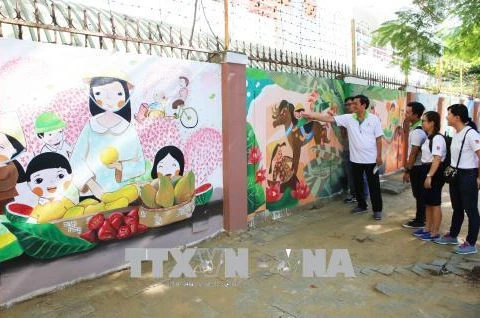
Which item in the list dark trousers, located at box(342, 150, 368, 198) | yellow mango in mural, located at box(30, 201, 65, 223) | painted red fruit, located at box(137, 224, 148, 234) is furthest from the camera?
dark trousers, located at box(342, 150, 368, 198)

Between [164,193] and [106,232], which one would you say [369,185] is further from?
[106,232]

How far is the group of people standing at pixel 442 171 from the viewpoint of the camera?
4.05 m

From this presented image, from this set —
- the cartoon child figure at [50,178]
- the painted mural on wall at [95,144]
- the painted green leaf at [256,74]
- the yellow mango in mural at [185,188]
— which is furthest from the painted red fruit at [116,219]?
the painted green leaf at [256,74]

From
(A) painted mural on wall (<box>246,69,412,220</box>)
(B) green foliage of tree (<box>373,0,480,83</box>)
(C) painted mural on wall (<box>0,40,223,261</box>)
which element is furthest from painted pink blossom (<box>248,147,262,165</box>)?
(B) green foliage of tree (<box>373,0,480,83</box>)

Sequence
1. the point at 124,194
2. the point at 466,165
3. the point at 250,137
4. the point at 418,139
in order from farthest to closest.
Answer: the point at 250,137
the point at 418,139
the point at 466,165
the point at 124,194

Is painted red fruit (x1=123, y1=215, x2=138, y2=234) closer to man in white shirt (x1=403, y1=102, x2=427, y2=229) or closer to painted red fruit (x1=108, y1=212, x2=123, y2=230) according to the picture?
painted red fruit (x1=108, y1=212, x2=123, y2=230)

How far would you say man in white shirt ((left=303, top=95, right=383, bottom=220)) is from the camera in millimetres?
5598

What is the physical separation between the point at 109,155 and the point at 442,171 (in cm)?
376

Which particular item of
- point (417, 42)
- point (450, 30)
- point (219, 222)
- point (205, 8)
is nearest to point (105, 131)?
point (219, 222)

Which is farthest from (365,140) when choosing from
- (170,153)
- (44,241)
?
(44,241)

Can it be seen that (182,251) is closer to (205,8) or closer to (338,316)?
(338,316)

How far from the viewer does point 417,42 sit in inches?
343

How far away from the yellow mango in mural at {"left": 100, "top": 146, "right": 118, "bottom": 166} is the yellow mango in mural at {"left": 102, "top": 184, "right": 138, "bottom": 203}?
0.30m

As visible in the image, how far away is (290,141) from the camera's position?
563 cm
